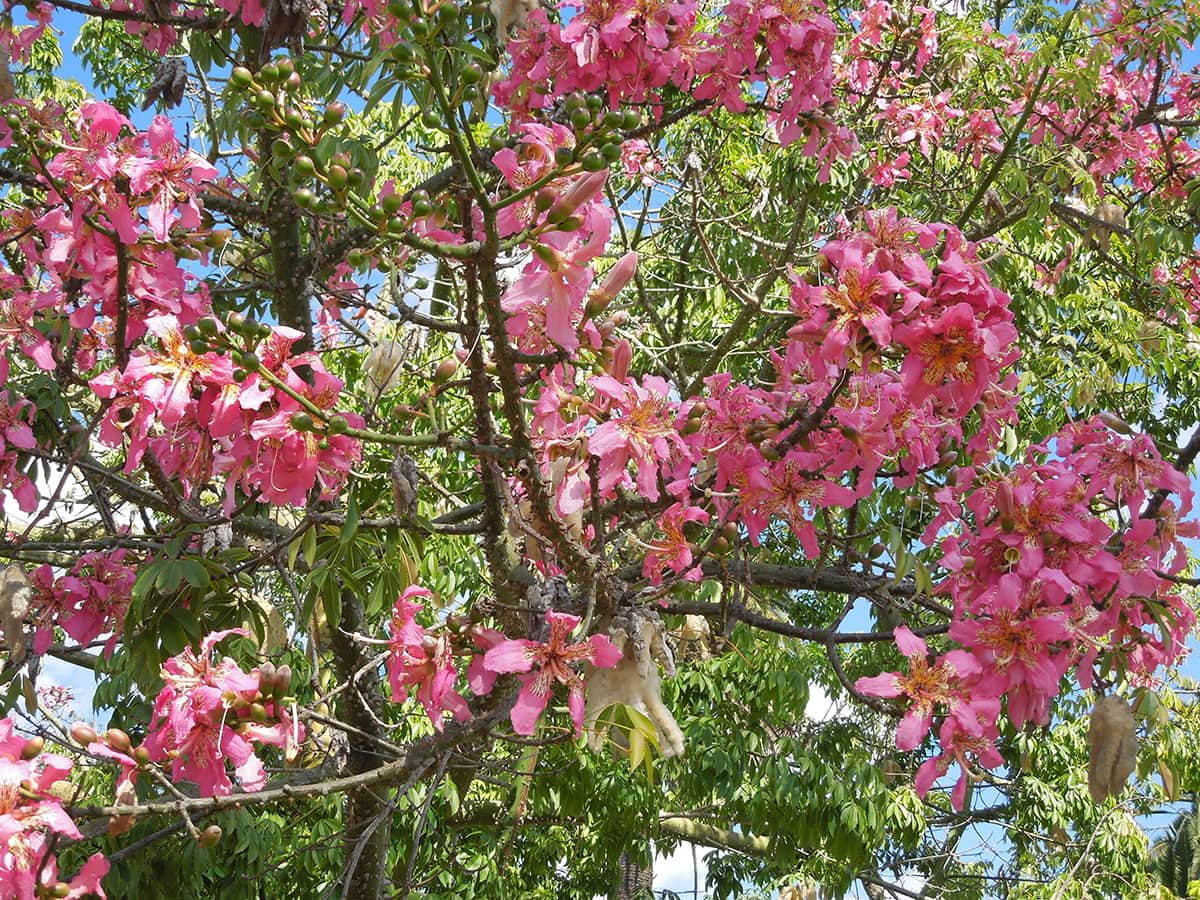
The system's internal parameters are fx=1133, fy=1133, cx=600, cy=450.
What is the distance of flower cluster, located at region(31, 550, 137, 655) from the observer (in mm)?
2352

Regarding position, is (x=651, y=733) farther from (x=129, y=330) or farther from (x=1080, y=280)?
(x=1080, y=280)

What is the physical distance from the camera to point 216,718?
1.65 m

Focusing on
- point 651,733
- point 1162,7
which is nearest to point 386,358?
point 651,733

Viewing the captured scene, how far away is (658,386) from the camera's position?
1615 millimetres

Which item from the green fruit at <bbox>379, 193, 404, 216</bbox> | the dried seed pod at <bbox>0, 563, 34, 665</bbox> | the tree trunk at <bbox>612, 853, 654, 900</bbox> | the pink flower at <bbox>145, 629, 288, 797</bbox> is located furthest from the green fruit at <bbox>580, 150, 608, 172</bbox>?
the tree trunk at <bbox>612, 853, 654, 900</bbox>

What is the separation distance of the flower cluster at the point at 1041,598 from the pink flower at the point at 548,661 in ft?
1.43

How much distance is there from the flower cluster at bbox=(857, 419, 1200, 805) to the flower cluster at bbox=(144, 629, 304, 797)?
0.89 m

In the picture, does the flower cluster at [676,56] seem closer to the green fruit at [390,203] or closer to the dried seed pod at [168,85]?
the dried seed pod at [168,85]

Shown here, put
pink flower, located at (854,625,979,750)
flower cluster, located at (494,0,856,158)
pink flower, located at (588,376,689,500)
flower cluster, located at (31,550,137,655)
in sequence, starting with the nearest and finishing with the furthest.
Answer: pink flower, located at (588,376,689,500), pink flower, located at (854,625,979,750), flower cluster, located at (494,0,856,158), flower cluster, located at (31,550,137,655)

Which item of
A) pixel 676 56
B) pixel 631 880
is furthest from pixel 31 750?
pixel 631 880

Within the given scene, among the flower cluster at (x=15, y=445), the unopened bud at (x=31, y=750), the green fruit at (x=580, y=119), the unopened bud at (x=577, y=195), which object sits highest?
the flower cluster at (x=15, y=445)

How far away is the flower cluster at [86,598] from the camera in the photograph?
235 cm

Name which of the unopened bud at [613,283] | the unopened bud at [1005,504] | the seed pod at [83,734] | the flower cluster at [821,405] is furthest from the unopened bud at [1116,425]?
the seed pod at [83,734]

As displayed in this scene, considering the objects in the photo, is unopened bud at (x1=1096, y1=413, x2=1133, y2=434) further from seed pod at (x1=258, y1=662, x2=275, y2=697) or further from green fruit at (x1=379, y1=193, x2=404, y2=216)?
seed pod at (x1=258, y1=662, x2=275, y2=697)
